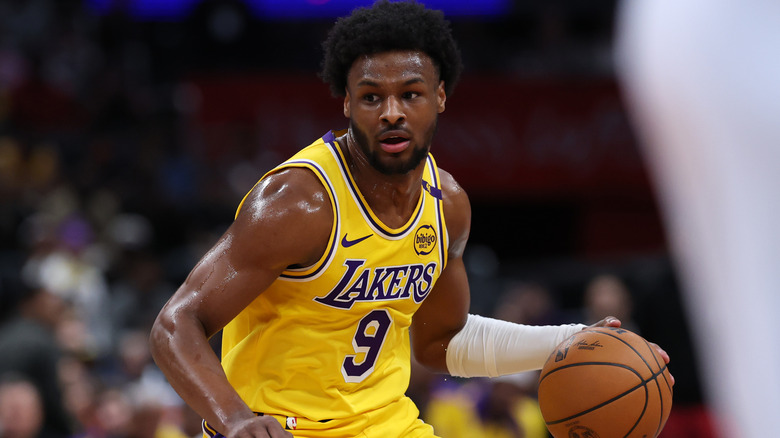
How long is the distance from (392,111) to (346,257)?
1.67 ft

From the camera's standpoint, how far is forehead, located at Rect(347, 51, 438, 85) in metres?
3.12

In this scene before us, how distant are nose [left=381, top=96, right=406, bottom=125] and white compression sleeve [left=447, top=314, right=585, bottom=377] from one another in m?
1.08

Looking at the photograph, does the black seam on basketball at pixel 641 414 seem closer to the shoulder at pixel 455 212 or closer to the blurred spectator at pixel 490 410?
the shoulder at pixel 455 212

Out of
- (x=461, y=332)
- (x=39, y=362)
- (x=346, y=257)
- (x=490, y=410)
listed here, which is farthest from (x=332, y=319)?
(x=39, y=362)

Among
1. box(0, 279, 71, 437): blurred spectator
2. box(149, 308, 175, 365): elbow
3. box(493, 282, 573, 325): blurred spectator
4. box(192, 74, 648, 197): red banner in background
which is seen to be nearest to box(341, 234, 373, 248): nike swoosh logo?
box(149, 308, 175, 365): elbow

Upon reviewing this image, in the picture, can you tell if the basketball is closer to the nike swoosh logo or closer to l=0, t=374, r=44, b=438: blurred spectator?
the nike swoosh logo

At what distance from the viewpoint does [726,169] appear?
1198 millimetres

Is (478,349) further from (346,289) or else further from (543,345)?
(346,289)

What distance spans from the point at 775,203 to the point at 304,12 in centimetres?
1368

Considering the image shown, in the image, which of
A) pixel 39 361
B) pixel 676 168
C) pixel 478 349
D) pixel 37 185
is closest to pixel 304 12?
pixel 37 185

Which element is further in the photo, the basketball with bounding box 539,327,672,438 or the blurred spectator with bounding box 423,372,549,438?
the blurred spectator with bounding box 423,372,549,438

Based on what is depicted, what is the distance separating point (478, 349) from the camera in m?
3.74

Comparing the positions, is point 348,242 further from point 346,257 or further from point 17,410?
point 17,410

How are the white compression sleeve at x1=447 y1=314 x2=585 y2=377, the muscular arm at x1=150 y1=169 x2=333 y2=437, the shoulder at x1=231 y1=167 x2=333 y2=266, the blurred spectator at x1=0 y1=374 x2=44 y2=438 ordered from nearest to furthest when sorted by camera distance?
1. the muscular arm at x1=150 y1=169 x2=333 y2=437
2. the shoulder at x1=231 y1=167 x2=333 y2=266
3. the white compression sleeve at x1=447 y1=314 x2=585 y2=377
4. the blurred spectator at x1=0 y1=374 x2=44 y2=438
